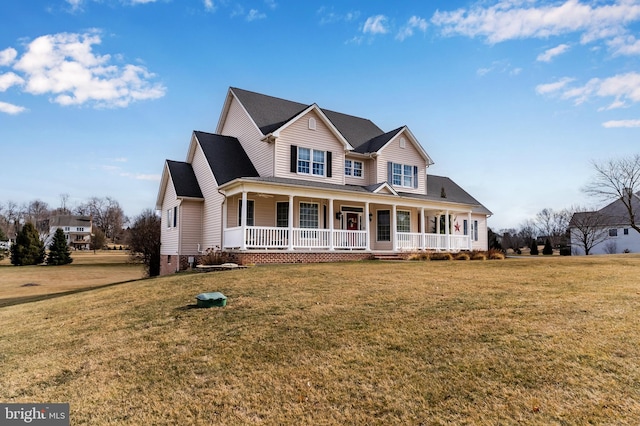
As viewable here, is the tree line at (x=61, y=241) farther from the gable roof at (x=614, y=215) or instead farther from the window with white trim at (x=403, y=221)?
the gable roof at (x=614, y=215)

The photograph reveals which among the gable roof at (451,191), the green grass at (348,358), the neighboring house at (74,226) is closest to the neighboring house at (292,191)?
the gable roof at (451,191)

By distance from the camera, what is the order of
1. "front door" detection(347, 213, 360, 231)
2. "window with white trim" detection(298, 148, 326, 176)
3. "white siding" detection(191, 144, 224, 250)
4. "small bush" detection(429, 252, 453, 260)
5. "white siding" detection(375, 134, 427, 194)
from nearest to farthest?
"white siding" detection(191, 144, 224, 250) < "window with white trim" detection(298, 148, 326, 176) < "small bush" detection(429, 252, 453, 260) < "front door" detection(347, 213, 360, 231) < "white siding" detection(375, 134, 427, 194)

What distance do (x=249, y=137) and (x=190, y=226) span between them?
5869mm

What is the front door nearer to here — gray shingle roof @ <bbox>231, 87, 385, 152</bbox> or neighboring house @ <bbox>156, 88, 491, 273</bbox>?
neighboring house @ <bbox>156, 88, 491, 273</bbox>

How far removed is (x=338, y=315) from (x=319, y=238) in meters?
12.1

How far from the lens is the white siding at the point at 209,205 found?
2000cm

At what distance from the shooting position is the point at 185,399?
4.76 metres

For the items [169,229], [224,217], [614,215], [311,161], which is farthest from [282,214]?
[614,215]

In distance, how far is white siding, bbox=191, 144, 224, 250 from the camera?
2000 cm

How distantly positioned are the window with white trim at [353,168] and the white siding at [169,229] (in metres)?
9.88

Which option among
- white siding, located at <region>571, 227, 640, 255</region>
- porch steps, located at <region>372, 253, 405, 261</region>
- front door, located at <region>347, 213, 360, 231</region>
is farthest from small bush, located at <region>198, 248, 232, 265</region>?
white siding, located at <region>571, 227, 640, 255</region>

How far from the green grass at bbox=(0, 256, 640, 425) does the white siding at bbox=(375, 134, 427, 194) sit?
1504 cm

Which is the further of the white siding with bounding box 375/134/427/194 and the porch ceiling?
the white siding with bounding box 375/134/427/194

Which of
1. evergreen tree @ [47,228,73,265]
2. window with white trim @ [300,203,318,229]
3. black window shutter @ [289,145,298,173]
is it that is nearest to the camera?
black window shutter @ [289,145,298,173]
